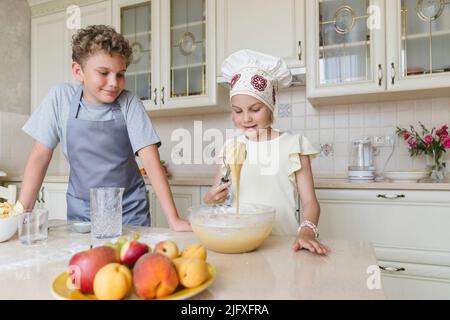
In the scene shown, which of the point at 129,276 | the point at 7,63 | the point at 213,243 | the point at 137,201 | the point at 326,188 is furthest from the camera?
the point at 7,63

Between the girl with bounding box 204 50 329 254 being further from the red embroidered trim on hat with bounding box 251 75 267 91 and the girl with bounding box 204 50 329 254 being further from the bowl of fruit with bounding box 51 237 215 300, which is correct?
the bowl of fruit with bounding box 51 237 215 300

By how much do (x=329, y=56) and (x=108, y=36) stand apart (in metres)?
1.44

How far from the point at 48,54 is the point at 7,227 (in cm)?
254

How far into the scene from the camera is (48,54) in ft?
9.63

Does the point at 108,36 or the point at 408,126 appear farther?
the point at 408,126

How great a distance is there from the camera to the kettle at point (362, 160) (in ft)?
6.33

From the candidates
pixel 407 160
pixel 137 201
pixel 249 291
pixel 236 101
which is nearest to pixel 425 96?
pixel 407 160

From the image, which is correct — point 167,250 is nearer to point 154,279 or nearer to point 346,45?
point 154,279

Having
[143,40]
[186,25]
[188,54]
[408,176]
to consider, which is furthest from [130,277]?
[143,40]

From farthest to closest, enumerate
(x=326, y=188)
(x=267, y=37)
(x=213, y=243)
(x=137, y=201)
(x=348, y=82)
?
(x=267, y=37), (x=348, y=82), (x=326, y=188), (x=137, y=201), (x=213, y=243)

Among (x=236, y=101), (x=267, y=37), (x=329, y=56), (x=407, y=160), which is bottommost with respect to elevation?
(x=407, y=160)

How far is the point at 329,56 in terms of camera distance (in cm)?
209

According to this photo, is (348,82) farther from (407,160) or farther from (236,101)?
(236,101)

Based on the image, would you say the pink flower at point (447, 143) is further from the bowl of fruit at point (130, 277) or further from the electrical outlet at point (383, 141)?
the bowl of fruit at point (130, 277)
